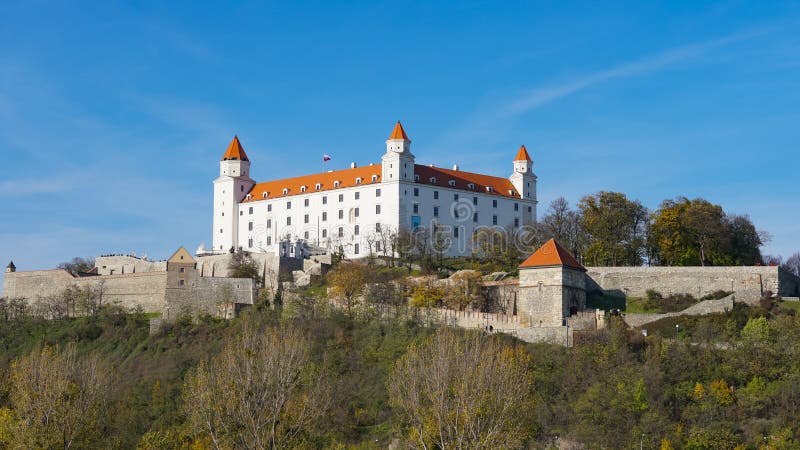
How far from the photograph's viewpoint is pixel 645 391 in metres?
53.2

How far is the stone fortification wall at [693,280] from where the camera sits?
207 ft

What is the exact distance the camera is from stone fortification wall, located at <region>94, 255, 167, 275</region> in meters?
84.8

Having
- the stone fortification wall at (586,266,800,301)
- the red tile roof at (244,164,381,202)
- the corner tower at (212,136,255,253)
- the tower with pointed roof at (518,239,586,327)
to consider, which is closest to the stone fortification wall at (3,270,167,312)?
the corner tower at (212,136,255,253)

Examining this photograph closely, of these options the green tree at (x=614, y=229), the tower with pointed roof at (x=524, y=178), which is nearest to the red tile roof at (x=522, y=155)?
the tower with pointed roof at (x=524, y=178)

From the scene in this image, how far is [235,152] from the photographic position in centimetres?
9756

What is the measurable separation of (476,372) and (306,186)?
49.7 metres

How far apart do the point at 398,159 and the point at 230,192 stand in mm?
15784

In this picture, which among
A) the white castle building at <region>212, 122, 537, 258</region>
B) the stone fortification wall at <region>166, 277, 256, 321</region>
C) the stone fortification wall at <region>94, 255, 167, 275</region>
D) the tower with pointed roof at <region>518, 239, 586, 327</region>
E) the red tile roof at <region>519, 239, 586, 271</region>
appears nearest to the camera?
the tower with pointed roof at <region>518, 239, 586, 327</region>

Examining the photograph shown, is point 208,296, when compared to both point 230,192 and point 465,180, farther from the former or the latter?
point 465,180

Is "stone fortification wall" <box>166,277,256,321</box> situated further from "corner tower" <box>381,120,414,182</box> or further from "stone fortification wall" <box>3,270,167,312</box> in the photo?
"corner tower" <box>381,120,414,182</box>

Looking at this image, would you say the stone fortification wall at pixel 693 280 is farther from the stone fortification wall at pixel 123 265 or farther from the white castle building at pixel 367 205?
the stone fortification wall at pixel 123 265

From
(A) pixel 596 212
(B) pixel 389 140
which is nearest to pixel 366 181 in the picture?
(B) pixel 389 140

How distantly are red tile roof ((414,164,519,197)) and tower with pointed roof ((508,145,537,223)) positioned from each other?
1.55 ft

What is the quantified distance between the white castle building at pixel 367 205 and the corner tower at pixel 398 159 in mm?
72
